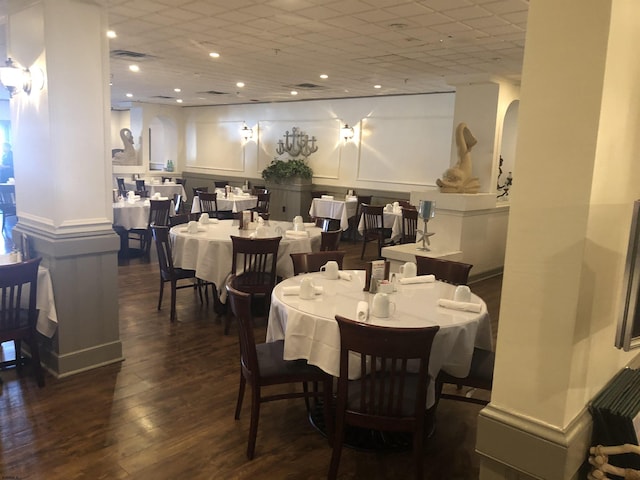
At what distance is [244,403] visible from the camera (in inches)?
129

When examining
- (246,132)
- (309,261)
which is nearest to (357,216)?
(246,132)

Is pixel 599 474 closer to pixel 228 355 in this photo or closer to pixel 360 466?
pixel 360 466

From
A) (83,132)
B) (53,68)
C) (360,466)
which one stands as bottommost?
(360,466)

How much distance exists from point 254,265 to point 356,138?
6.74 meters

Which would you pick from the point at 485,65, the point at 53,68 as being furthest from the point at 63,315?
the point at 485,65

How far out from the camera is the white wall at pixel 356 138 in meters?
9.48

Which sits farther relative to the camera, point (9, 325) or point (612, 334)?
point (9, 325)

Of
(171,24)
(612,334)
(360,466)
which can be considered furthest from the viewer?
(171,24)

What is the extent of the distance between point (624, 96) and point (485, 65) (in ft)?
19.1

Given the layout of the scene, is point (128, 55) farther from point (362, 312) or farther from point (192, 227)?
point (362, 312)

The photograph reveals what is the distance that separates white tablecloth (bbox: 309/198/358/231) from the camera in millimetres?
9445

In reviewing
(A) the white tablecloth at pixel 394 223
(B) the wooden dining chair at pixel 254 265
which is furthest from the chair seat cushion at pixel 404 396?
(A) the white tablecloth at pixel 394 223

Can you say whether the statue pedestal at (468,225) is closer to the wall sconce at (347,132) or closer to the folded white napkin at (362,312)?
the folded white napkin at (362,312)

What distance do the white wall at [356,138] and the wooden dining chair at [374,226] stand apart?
1767 millimetres
